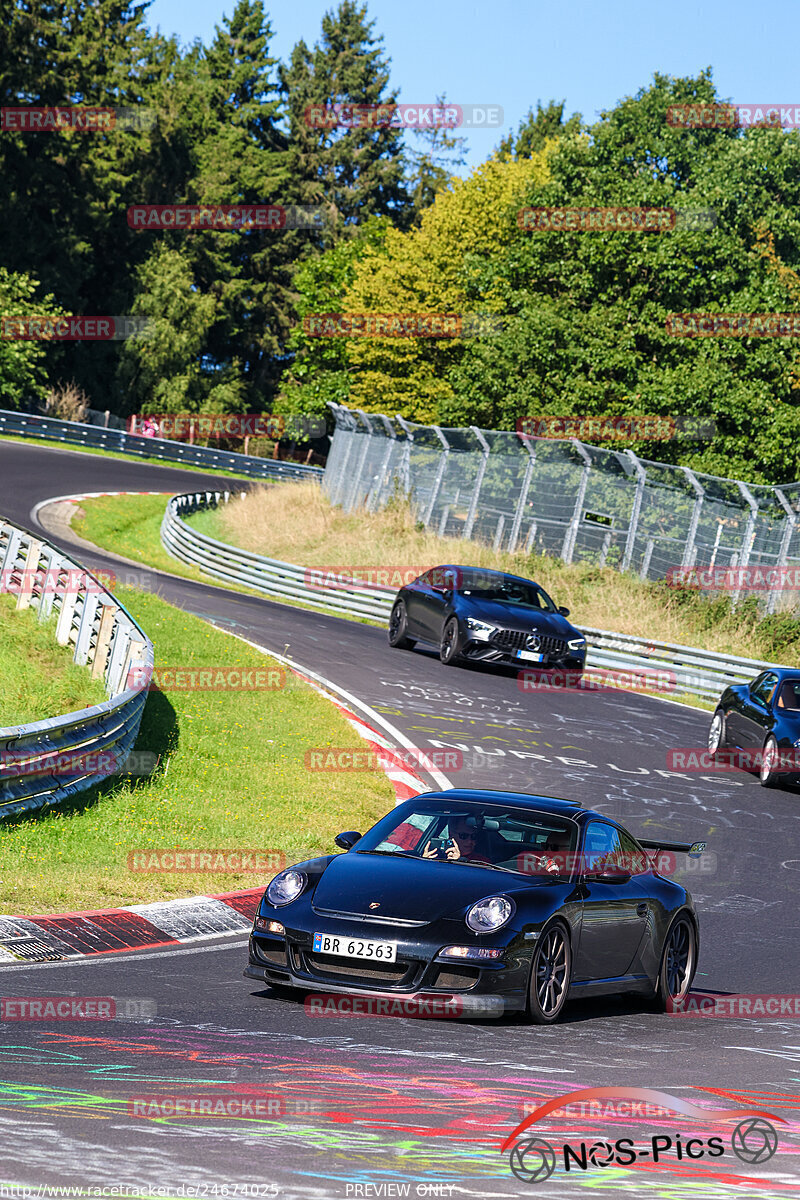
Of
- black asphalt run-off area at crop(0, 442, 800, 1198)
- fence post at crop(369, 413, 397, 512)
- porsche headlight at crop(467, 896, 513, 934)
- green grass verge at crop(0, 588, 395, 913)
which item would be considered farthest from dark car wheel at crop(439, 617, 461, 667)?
porsche headlight at crop(467, 896, 513, 934)

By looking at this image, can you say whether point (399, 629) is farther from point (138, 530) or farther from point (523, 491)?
point (138, 530)

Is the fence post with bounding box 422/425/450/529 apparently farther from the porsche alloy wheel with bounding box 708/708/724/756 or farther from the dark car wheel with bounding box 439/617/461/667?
the porsche alloy wheel with bounding box 708/708/724/756

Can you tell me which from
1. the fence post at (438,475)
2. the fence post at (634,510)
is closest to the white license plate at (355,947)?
the fence post at (634,510)

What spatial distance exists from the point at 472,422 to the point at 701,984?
4053cm

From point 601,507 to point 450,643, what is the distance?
28.5 feet

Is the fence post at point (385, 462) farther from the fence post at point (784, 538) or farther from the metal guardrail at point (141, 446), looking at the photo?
the metal guardrail at point (141, 446)

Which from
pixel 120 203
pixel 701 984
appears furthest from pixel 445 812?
pixel 120 203

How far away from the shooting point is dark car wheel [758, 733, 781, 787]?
18.3 meters

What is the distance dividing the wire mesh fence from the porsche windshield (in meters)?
20.2

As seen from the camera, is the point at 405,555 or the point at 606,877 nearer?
the point at 606,877

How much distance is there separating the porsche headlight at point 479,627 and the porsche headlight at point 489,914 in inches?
641

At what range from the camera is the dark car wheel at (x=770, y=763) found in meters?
18.3

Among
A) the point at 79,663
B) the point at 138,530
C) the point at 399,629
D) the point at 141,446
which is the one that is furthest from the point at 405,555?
the point at 141,446

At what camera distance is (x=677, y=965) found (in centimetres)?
957
